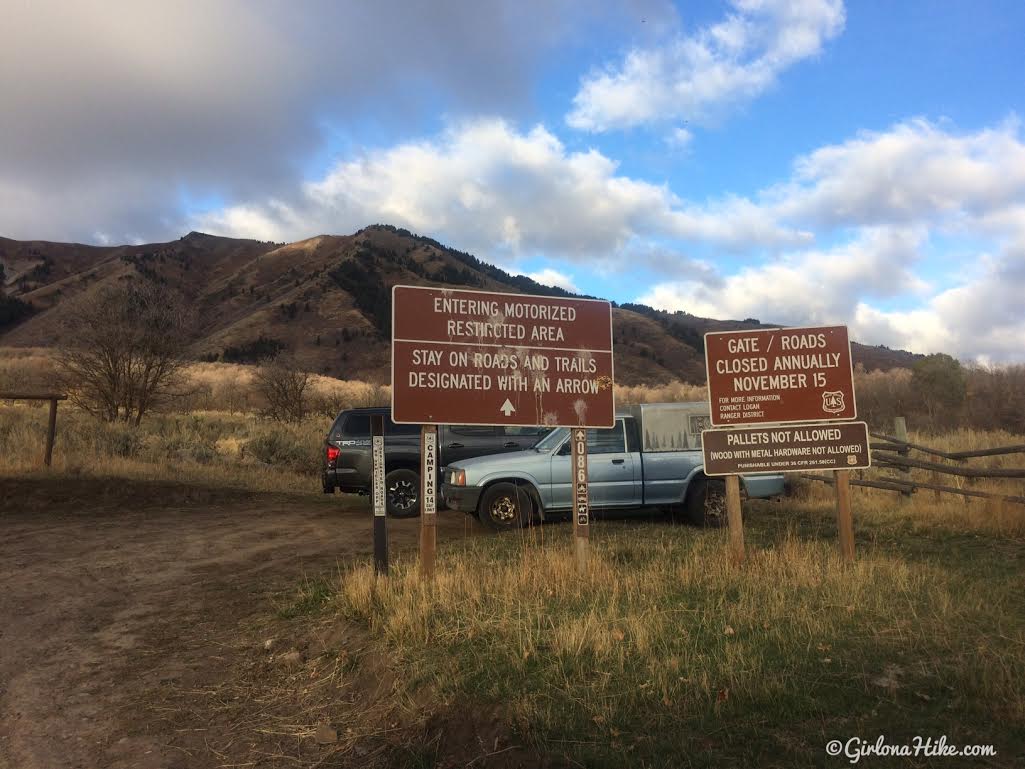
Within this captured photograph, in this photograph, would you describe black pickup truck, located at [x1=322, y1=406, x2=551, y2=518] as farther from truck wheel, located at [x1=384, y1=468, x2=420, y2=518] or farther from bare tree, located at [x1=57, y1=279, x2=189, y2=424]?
bare tree, located at [x1=57, y1=279, x2=189, y2=424]

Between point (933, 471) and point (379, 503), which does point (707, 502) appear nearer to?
point (933, 471)

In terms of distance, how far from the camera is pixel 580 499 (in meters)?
6.82

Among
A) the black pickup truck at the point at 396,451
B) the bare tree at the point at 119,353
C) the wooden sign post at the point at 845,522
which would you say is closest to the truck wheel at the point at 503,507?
the black pickup truck at the point at 396,451

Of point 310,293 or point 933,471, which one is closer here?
point 933,471

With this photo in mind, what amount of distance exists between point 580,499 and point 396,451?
6.28 metres

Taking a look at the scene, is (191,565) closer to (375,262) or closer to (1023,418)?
(1023,418)

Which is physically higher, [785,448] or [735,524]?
[785,448]

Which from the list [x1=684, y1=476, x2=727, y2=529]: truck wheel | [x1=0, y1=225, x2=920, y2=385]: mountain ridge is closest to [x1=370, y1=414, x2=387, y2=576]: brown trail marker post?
[x1=684, y1=476, x2=727, y2=529]: truck wheel

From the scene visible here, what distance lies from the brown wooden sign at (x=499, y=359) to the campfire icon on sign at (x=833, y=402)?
2.28 m

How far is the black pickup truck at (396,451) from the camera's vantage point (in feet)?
40.9

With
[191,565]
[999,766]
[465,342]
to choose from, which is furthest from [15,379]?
[999,766]

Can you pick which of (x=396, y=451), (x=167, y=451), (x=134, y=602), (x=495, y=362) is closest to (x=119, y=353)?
(x=167, y=451)

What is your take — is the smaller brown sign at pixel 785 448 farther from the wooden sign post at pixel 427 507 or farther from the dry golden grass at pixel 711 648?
the wooden sign post at pixel 427 507

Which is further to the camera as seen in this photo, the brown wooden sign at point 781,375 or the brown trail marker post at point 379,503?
the brown wooden sign at point 781,375
